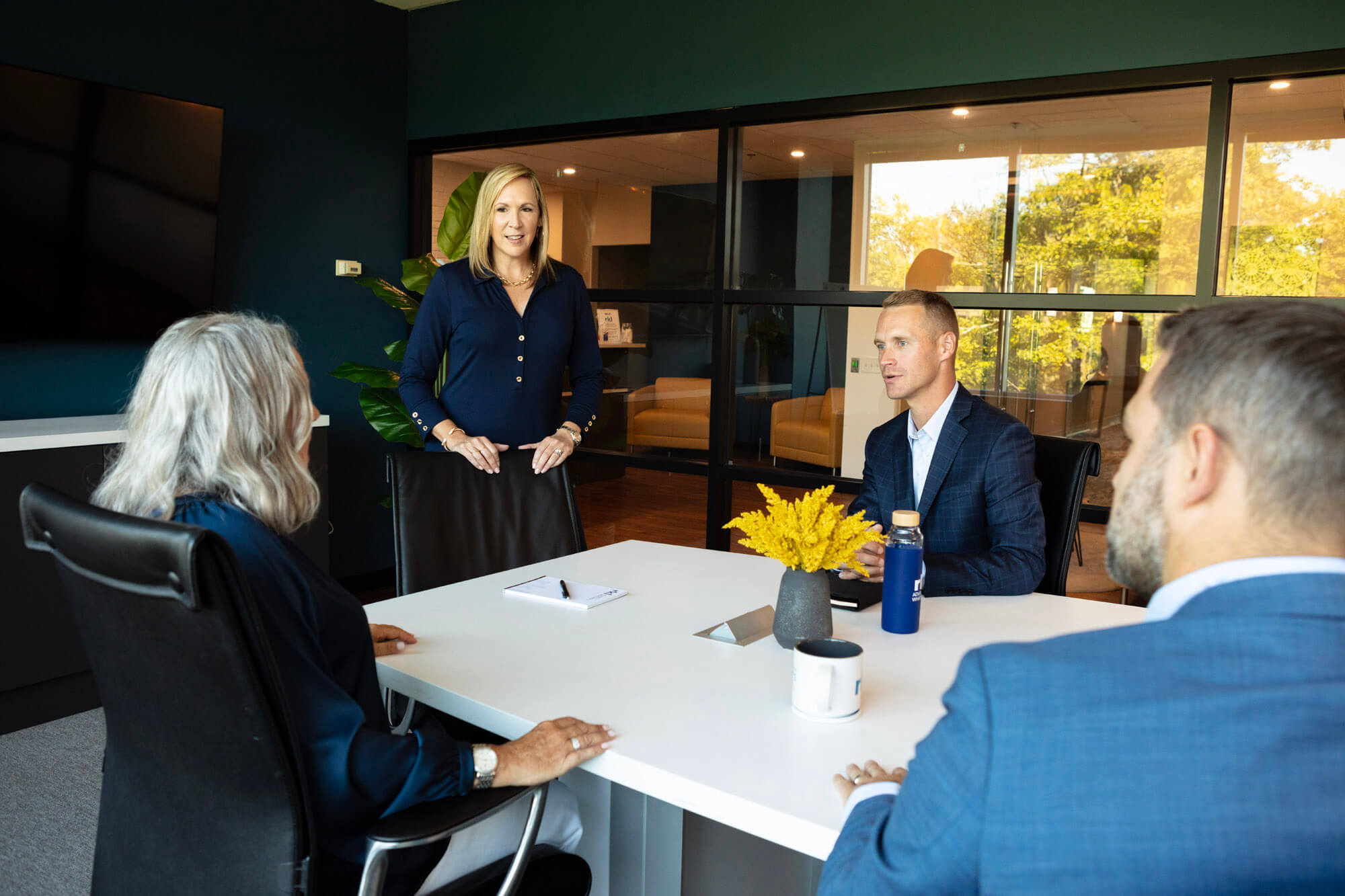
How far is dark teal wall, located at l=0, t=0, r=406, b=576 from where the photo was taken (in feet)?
12.2

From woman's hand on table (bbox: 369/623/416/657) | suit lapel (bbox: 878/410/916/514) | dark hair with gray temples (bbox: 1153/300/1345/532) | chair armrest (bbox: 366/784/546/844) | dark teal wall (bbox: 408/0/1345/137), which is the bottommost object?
chair armrest (bbox: 366/784/546/844)

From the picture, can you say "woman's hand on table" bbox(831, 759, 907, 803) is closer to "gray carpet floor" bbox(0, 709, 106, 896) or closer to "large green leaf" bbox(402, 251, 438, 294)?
"gray carpet floor" bbox(0, 709, 106, 896)

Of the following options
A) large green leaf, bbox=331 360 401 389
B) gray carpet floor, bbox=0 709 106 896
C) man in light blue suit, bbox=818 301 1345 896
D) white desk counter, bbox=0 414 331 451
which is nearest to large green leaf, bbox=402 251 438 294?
large green leaf, bbox=331 360 401 389

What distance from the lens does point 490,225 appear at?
2.90 m

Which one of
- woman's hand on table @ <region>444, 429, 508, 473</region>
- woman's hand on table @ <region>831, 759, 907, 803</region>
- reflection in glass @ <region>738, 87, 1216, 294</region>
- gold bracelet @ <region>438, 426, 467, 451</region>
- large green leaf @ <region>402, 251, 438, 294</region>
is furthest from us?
large green leaf @ <region>402, 251, 438, 294</region>

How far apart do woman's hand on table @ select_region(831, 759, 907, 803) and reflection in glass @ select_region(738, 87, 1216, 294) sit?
2.72 meters

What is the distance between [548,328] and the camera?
300 cm

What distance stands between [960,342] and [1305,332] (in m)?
2.98

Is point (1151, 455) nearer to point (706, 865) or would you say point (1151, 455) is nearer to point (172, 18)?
point (706, 865)

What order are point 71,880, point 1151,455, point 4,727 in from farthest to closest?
point 4,727, point 71,880, point 1151,455

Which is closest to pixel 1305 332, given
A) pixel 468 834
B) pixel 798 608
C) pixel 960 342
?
pixel 798 608

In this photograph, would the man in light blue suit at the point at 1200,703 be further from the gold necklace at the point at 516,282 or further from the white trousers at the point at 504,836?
the gold necklace at the point at 516,282

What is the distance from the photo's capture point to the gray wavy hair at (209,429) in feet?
Result: 4.06

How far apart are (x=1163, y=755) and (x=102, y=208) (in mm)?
4062
